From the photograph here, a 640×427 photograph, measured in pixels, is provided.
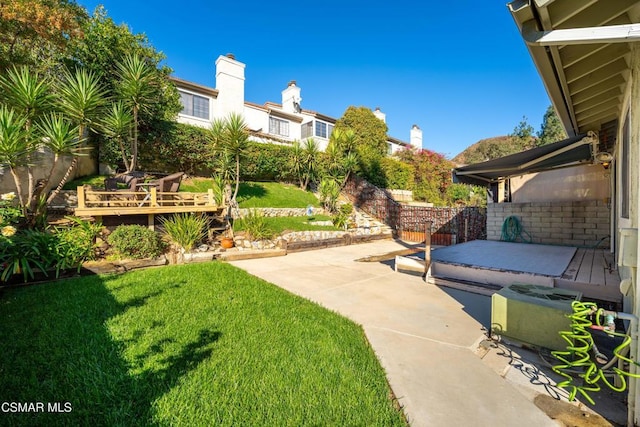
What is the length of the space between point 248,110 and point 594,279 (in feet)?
68.5

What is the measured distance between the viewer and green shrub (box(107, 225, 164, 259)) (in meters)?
6.73

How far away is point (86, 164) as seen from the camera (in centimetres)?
1059

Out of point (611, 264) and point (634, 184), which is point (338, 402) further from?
point (611, 264)

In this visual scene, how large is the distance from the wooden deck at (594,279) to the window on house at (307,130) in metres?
20.6

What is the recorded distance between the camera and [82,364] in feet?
8.27

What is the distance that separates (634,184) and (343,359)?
2905mm

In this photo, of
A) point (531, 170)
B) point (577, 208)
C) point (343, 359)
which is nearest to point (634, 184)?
point (343, 359)

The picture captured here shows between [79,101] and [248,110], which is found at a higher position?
[248,110]

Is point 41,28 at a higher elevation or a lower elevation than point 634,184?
higher

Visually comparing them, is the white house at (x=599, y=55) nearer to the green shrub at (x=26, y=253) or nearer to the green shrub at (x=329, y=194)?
the green shrub at (x=26, y=253)

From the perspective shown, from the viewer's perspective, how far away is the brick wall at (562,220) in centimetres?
694

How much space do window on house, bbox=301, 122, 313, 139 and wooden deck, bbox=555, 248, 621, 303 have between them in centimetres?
2057

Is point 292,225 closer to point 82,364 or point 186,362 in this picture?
point 186,362

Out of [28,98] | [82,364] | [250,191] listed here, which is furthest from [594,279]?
[250,191]
